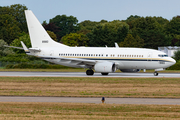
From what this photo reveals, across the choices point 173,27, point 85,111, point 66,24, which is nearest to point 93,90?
point 85,111

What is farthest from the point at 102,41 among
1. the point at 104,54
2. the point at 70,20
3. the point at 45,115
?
the point at 45,115

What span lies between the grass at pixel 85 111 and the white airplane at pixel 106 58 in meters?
23.2

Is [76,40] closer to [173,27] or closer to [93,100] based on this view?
[173,27]

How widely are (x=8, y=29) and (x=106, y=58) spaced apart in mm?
82876

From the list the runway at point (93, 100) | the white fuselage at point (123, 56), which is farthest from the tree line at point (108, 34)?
the runway at point (93, 100)

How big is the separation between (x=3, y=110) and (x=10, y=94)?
6.24 meters

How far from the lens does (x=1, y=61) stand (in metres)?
69.1

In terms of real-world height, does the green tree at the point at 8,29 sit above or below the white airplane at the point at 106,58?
above

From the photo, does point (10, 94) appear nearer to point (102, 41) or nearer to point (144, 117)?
point (144, 117)

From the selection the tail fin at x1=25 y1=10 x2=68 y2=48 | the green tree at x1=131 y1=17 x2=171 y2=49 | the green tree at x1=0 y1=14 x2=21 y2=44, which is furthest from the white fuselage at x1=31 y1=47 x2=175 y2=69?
the green tree at x1=0 y1=14 x2=21 y2=44

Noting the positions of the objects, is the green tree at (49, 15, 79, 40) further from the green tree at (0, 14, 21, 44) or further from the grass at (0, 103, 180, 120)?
the grass at (0, 103, 180, 120)

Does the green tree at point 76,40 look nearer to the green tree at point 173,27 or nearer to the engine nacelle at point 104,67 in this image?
the green tree at point 173,27

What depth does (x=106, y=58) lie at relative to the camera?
41.4 metres

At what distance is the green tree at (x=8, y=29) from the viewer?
109 meters
